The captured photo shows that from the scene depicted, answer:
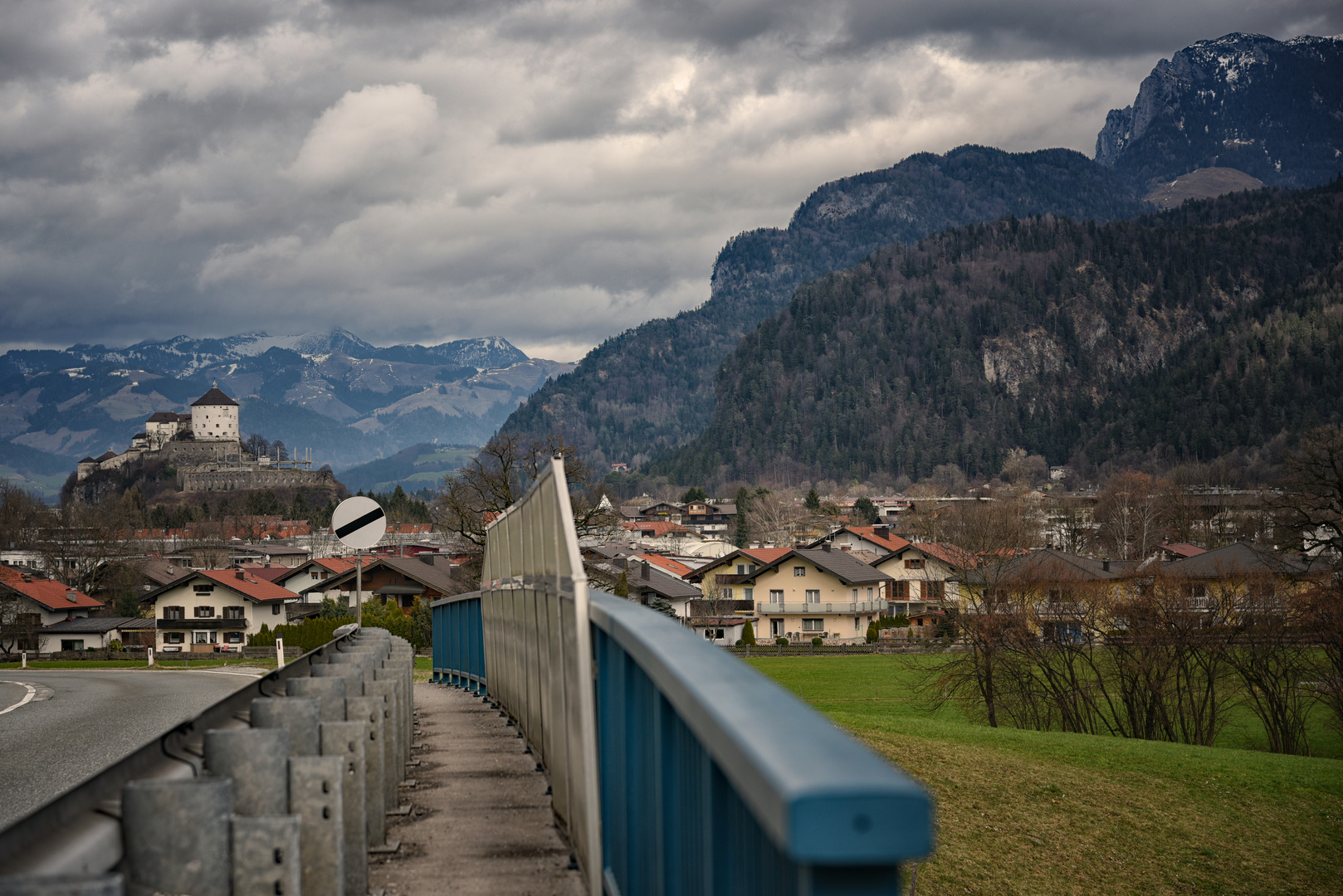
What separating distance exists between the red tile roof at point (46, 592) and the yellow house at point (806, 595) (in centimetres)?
4574

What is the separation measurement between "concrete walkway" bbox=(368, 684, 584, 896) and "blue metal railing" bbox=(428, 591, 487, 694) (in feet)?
18.0

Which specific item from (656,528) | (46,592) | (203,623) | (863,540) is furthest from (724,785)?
(656,528)

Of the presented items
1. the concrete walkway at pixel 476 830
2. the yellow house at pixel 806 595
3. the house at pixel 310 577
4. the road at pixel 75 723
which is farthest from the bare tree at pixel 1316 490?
the house at pixel 310 577

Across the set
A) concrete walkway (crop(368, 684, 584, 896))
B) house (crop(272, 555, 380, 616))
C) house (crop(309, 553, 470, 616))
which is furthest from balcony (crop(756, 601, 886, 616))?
concrete walkway (crop(368, 684, 584, 896))

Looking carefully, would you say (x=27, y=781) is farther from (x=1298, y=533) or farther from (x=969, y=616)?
(x=1298, y=533)

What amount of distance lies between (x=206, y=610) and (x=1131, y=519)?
99307mm

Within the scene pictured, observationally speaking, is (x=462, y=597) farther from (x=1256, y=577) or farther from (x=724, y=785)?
(x=1256, y=577)

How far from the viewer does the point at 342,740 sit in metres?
5.14

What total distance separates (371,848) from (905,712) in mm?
40360

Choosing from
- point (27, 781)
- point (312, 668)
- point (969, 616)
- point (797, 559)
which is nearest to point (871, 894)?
point (312, 668)

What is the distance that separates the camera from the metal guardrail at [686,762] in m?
1.59

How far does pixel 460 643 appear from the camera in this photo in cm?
1855

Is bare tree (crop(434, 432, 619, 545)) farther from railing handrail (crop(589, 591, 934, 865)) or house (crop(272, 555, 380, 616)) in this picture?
railing handrail (crop(589, 591, 934, 865))

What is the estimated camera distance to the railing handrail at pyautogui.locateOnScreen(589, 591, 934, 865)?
1.57m
